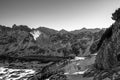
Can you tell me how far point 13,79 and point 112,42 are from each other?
67186 mm

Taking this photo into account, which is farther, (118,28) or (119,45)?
(118,28)

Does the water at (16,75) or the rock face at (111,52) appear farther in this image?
the water at (16,75)

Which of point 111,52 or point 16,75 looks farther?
point 16,75

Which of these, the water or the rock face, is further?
the water

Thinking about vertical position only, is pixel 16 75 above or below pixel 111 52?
below

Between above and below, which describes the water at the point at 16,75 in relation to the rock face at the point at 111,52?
below

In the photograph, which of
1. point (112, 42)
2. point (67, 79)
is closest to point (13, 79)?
point (67, 79)

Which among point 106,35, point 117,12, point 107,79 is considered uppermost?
point 117,12

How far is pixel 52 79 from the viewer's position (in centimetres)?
3550

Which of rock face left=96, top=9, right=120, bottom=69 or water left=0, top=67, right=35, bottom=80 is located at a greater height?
rock face left=96, top=9, right=120, bottom=69

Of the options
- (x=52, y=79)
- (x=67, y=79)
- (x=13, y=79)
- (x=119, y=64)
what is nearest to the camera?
(x=119, y=64)

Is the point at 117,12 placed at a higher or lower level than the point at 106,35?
higher

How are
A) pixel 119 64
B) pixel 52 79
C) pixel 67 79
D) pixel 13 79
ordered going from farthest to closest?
pixel 13 79 < pixel 52 79 < pixel 67 79 < pixel 119 64

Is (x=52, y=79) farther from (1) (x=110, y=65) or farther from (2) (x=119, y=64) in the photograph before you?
(2) (x=119, y=64)
